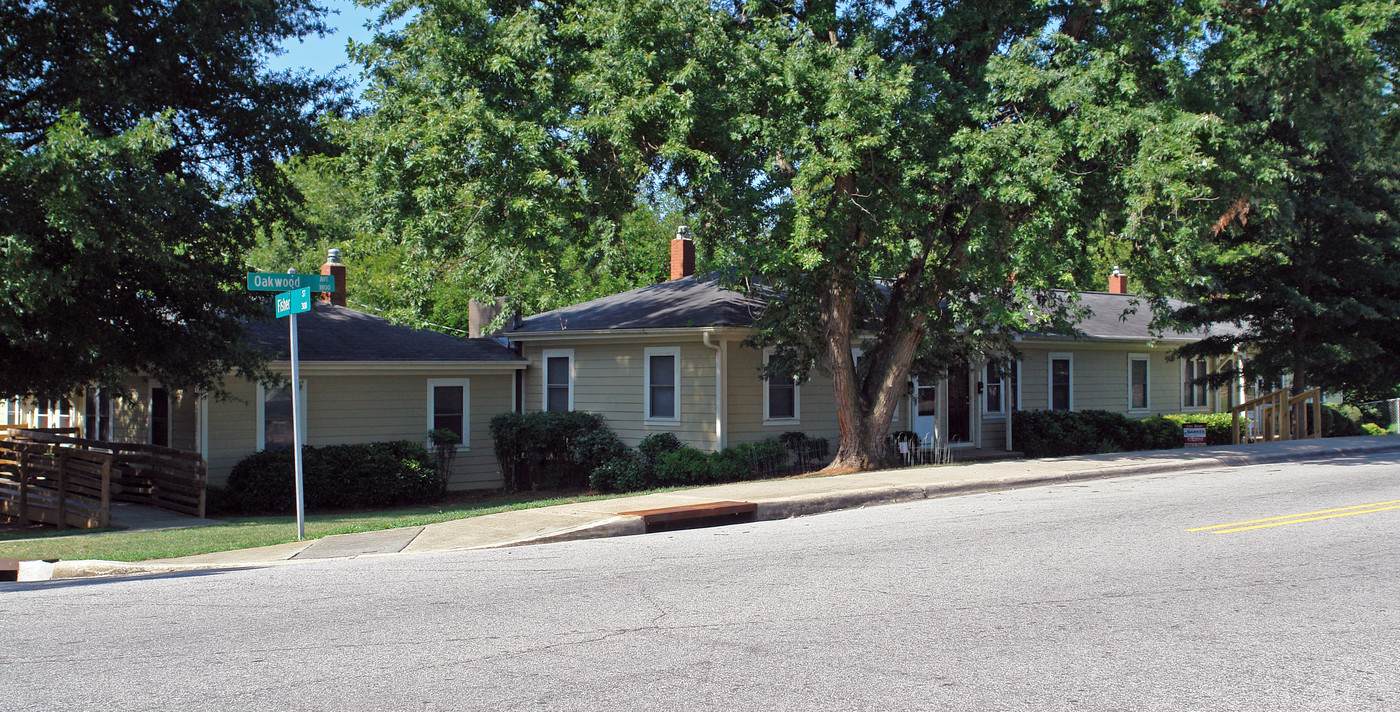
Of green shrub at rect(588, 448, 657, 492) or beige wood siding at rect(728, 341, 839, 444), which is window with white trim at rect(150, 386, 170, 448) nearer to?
green shrub at rect(588, 448, 657, 492)

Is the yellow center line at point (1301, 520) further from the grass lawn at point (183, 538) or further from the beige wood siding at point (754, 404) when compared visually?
the beige wood siding at point (754, 404)

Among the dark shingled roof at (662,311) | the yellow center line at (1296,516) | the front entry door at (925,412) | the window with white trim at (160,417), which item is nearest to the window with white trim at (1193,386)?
the front entry door at (925,412)

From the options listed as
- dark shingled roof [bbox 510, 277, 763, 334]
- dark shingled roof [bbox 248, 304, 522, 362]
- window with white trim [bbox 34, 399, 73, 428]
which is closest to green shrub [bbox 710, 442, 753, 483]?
dark shingled roof [bbox 510, 277, 763, 334]

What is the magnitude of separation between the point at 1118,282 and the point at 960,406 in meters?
15.6

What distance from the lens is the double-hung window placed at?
63.8ft

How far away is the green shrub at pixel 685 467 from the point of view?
17.5 m

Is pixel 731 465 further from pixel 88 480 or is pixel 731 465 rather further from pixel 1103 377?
pixel 1103 377

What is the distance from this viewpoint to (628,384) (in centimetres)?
2036

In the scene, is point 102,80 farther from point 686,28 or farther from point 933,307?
point 933,307

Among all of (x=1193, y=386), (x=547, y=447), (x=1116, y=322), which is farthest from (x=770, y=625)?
(x=1193, y=386)

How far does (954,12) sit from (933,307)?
15.0ft

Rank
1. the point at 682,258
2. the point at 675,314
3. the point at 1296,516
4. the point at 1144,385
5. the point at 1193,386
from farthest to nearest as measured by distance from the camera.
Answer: the point at 1193,386 → the point at 682,258 → the point at 1144,385 → the point at 675,314 → the point at 1296,516

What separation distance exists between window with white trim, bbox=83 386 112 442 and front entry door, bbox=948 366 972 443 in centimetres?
1753

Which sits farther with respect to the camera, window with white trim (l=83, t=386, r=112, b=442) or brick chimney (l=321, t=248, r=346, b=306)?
brick chimney (l=321, t=248, r=346, b=306)
